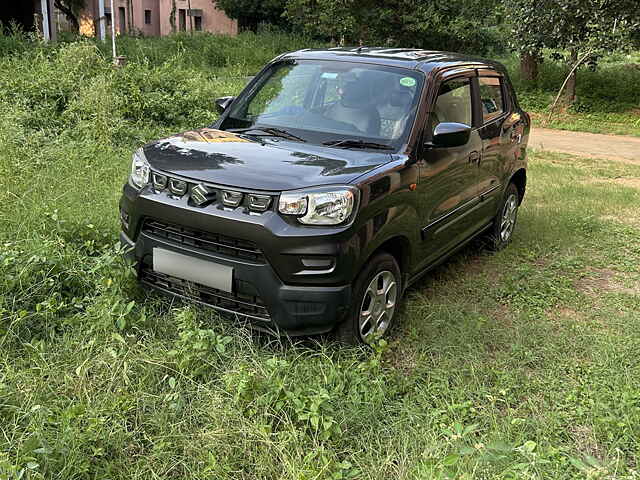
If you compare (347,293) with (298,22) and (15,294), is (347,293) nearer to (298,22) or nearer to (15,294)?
(15,294)

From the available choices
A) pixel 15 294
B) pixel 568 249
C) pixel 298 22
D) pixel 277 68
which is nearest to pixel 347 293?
pixel 15 294

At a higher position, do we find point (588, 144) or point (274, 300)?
point (274, 300)

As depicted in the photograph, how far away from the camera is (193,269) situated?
3.65 metres

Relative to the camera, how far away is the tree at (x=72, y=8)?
31.8 metres

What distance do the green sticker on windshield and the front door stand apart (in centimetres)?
20

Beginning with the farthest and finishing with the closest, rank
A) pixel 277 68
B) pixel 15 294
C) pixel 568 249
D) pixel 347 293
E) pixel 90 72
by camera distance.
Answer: pixel 90 72, pixel 568 249, pixel 277 68, pixel 15 294, pixel 347 293

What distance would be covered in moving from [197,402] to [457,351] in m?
1.69

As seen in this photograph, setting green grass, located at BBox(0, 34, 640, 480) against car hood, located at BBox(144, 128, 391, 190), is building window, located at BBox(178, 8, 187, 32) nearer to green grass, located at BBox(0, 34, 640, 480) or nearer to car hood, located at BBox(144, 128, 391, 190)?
green grass, located at BBox(0, 34, 640, 480)

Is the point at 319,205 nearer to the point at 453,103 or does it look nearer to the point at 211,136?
the point at 211,136

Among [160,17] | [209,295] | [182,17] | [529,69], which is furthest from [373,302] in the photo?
[160,17]

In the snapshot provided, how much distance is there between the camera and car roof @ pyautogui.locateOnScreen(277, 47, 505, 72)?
185 inches

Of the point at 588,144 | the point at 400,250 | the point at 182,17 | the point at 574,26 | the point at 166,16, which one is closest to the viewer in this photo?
the point at 400,250

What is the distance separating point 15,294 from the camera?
379 cm

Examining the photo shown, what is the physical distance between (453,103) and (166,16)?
47.6 metres
